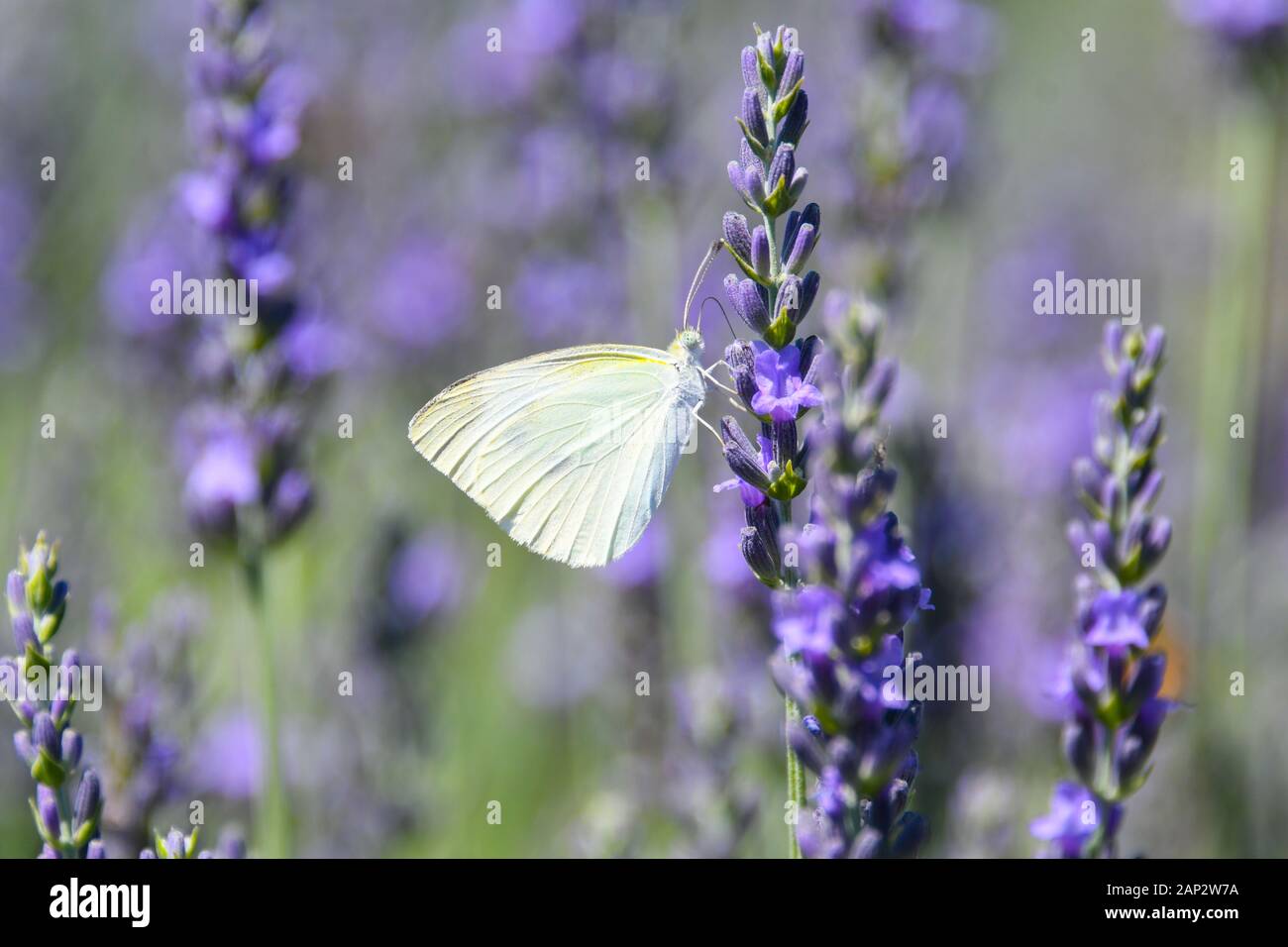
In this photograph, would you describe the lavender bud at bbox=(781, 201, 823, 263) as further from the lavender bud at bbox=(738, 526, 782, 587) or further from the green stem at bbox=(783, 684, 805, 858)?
the green stem at bbox=(783, 684, 805, 858)

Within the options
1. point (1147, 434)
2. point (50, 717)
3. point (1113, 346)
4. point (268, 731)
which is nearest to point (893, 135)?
point (1113, 346)

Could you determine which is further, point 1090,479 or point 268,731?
point 268,731

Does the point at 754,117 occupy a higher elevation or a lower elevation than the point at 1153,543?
higher

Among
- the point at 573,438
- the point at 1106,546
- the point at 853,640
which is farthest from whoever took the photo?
the point at 573,438

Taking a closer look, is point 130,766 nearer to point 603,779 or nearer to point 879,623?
point 879,623

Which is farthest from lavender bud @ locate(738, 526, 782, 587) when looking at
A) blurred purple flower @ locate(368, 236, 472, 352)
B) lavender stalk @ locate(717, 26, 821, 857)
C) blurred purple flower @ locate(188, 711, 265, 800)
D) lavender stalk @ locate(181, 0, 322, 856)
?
blurred purple flower @ locate(368, 236, 472, 352)

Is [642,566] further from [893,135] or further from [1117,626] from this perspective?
[1117,626]
